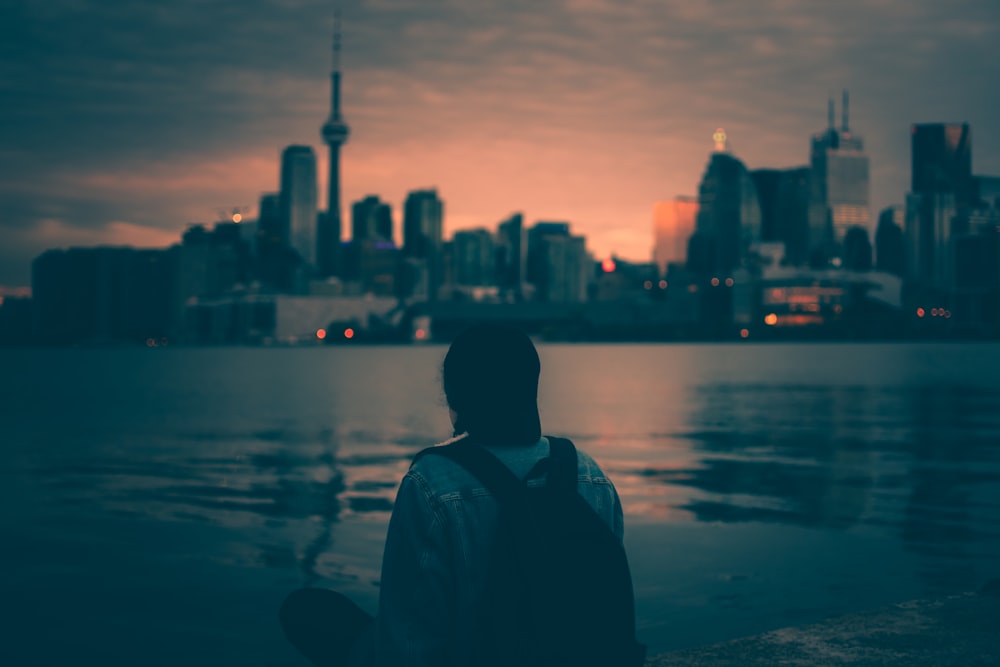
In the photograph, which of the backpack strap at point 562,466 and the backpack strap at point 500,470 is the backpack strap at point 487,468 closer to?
the backpack strap at point 500,470

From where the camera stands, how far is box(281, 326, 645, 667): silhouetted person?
13.2 feet

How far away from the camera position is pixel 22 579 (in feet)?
52.1

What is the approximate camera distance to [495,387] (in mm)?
4262

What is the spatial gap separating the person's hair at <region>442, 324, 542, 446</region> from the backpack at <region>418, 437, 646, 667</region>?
0.41 ft

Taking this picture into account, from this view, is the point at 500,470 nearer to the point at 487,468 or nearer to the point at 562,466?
the point at 487,468

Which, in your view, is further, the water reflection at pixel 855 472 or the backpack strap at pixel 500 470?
the water reflection at pixel 855 472

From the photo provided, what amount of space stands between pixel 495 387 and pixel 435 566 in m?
0.72

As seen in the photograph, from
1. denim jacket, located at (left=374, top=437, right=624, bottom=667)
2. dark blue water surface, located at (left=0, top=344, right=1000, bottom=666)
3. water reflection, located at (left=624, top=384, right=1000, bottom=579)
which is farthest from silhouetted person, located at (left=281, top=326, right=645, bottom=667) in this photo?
water reflection, located at (left=624, top=384, right=1000, bottom=579)

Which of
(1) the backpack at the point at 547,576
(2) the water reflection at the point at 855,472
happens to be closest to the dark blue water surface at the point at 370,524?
(2) the water reflection at the point at 855,472

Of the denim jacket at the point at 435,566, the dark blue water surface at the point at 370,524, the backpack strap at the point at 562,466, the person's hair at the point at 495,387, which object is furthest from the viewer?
the dark blue water surface at the point at 370,524

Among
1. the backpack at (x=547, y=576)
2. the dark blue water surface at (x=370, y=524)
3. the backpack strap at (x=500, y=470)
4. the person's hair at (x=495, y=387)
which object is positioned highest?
the person's hair at (x=495, y=387)

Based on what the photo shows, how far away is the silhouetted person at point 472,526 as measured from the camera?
402cm

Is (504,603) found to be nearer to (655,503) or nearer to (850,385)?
(655,503)

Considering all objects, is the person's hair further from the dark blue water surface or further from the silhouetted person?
the dark blue water surface
